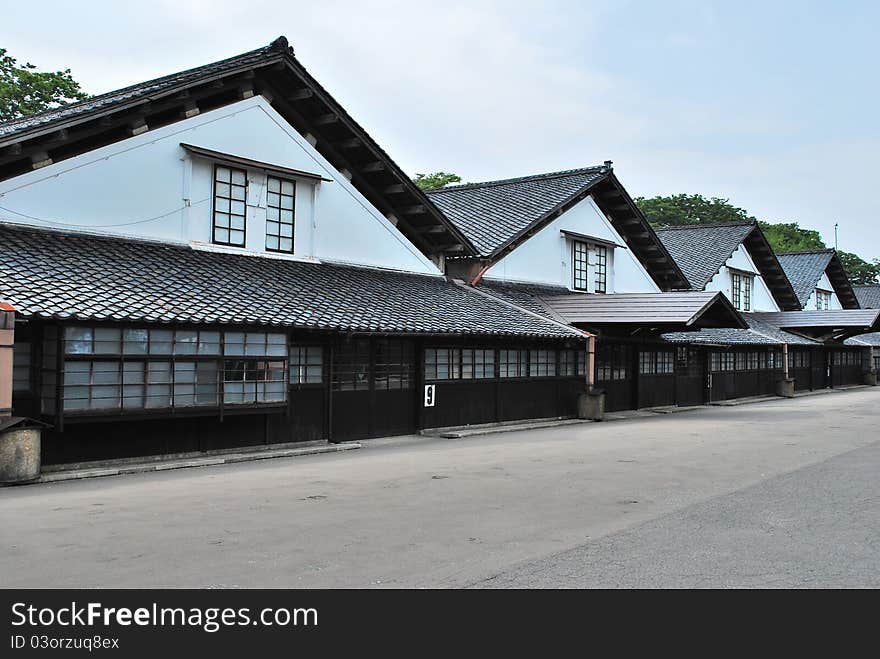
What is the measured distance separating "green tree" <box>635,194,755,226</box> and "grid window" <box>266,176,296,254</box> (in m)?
60.1

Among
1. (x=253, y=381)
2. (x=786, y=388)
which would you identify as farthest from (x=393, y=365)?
(x=786, y=388)

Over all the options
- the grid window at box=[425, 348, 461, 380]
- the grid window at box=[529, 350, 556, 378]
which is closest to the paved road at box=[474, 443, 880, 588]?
the grid window at box=[425, 348, 461, 380]

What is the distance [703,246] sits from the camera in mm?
40438

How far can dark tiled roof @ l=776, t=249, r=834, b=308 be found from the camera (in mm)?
47391

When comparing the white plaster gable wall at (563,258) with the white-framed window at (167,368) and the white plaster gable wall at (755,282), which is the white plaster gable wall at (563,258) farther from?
the white-framed window at (167,368)

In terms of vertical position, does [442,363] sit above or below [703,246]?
below

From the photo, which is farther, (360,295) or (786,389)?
(786,389)

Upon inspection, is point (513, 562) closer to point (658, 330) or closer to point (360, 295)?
point (360, 295)

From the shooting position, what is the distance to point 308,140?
723 inches

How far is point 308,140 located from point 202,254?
13.4ft

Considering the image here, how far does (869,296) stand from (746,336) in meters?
34.9

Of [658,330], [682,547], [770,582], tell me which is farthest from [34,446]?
[658,330]

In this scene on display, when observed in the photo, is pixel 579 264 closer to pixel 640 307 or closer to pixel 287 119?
pixel 640 307

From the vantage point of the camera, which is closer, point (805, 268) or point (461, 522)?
point (461, 522)
